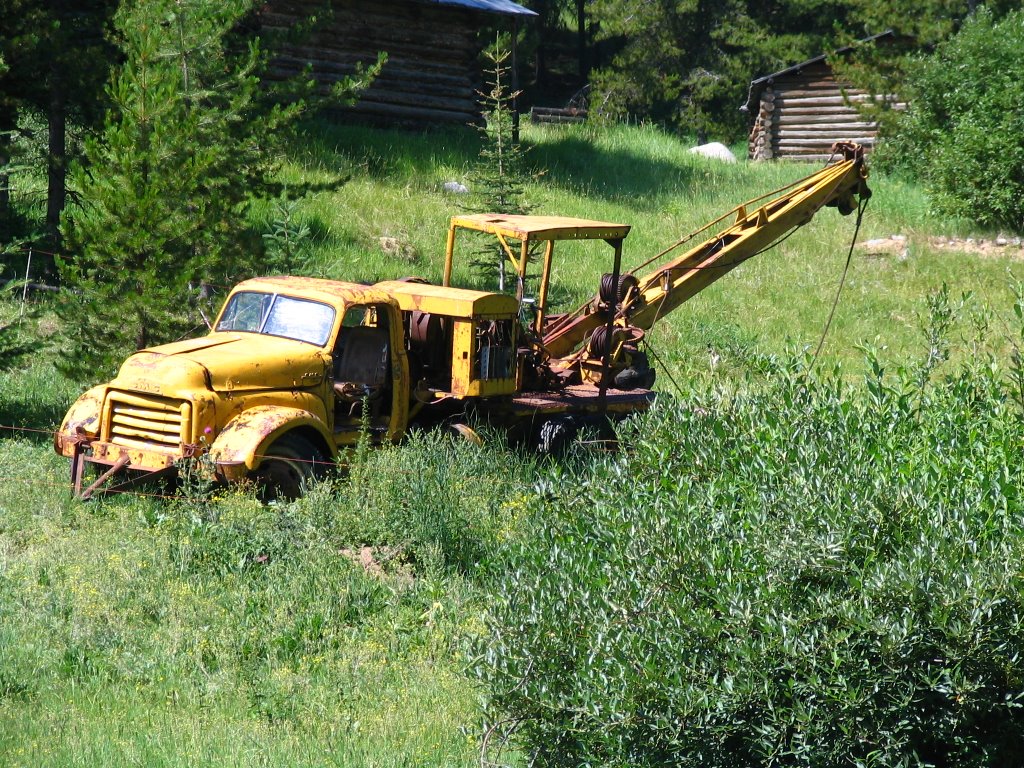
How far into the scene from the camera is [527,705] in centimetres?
559

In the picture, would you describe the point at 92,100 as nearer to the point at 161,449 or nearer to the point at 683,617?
the point at 161,449

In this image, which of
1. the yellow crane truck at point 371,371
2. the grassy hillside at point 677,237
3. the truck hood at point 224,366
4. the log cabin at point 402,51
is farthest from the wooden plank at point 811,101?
the truck hood at point 224,366

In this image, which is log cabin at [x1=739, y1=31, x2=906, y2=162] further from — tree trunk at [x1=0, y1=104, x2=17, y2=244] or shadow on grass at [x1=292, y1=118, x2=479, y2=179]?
tree trunk at [x1=0, y1=104, x2=17, y2=244]

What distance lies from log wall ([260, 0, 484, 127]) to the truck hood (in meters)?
15.7

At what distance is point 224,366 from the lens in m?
9.37

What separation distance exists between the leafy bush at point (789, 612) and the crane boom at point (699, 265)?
6263 millimetres

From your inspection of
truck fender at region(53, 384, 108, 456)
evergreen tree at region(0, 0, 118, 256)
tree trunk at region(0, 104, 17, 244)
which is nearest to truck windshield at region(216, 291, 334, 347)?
truck fender at region(53, 384, 108, 456)

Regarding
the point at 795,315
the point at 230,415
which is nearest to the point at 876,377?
the point at 230,415

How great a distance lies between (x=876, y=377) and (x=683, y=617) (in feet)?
6.55

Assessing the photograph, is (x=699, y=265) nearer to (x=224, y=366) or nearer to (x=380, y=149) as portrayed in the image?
(x=224, y=366)

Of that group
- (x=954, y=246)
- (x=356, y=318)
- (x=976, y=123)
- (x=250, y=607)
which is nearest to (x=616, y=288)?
(x=356, y=318)

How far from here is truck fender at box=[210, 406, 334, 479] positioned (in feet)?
29.2

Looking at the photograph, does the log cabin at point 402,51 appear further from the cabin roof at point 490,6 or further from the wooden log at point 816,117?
the wooden log at point 816,117

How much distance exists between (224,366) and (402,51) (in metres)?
17.9
